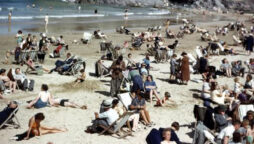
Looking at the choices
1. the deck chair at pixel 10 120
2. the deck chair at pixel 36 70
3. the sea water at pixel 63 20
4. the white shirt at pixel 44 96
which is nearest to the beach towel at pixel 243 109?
the white shirt at pixel 44 96

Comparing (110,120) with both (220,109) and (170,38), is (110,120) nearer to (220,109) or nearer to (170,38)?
(220,109)

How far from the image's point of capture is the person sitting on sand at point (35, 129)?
8219mm

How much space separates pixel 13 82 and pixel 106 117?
16.0 ft

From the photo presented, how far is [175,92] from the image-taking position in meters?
13.3

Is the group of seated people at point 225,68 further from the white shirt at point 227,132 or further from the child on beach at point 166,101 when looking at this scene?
the white shirt at point 227,132

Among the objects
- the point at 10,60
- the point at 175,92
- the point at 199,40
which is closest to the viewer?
the point at 175,92

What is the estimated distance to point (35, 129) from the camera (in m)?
8.42

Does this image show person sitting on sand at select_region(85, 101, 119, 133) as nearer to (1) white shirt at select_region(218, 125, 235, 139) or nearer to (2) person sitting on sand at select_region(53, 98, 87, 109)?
(2) person sitting on sand at select_region(53, 98, 87, 109)

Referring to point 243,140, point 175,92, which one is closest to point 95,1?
point 175,92

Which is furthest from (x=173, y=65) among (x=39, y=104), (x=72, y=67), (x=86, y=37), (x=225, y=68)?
(x=86, y=37)

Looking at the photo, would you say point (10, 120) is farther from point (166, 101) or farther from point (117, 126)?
point (166, 101)

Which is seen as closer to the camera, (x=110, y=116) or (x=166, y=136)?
(x=166, y=136)

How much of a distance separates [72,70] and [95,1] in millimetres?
76146

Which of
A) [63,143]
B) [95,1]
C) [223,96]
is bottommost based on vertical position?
[63,143]
